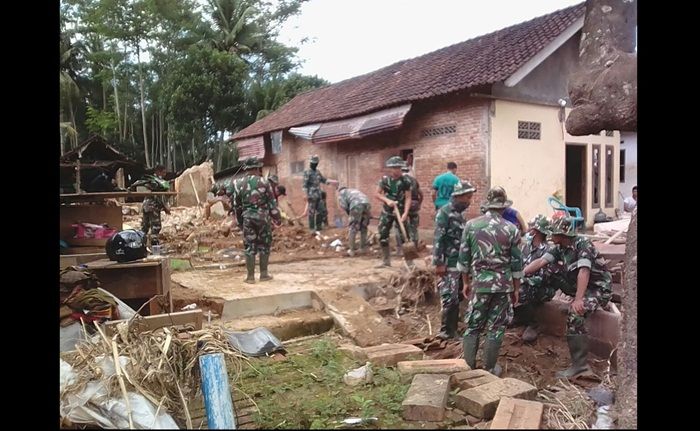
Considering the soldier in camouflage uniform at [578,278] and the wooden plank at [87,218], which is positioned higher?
the wooden plank at [87,218]

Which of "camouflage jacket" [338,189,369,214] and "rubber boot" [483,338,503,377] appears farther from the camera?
"camouflage jacket" [338,189,369,214]

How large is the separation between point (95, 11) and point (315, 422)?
120 inches

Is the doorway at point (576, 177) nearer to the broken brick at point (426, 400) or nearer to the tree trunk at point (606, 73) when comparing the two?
the tree trunk at point (606, 73)

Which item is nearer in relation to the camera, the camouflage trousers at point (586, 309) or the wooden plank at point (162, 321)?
the wooden plank at point (162, 321)

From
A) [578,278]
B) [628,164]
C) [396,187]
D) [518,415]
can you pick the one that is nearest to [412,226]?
Result: [396,187]

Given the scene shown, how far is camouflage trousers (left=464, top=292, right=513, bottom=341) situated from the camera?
13.7ft

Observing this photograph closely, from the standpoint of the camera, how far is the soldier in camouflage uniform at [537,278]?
15.6ft

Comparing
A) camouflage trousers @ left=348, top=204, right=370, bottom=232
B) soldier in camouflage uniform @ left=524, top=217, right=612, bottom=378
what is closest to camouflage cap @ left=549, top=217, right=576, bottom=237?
soldier in camouflage uniform @ left=524, top=217, right=612, bottom=378

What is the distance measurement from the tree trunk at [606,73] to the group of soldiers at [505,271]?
1.23 meters

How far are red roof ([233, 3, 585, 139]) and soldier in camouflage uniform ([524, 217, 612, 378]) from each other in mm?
3874

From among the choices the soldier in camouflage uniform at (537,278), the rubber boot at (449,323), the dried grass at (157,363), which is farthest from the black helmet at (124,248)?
the soldier in camouflage uniform at (537,278)

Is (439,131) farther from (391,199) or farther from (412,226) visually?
(391,199)

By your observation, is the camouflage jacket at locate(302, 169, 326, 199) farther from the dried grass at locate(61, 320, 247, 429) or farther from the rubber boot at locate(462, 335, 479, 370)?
the dried grass at locate(61, 320, 247, 429)
